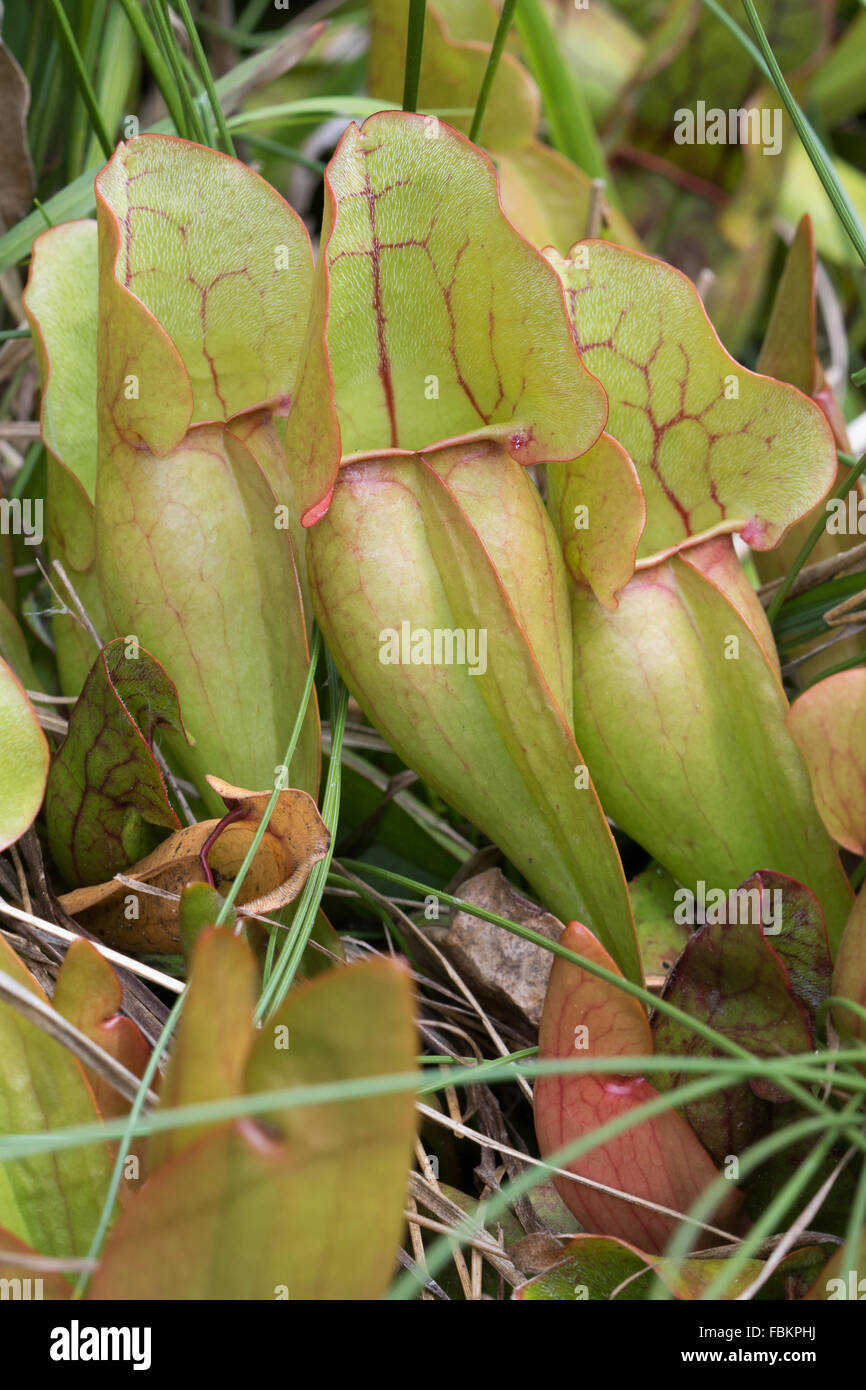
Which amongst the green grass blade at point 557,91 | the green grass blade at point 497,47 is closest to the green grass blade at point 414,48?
the green grass blade at point 497,47

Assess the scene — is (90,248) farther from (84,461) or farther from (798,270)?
(798,270)

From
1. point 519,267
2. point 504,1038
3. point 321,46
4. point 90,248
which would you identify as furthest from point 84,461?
point 321,46

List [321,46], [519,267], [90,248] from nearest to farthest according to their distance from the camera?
[519,267], [90,248], [321,46]

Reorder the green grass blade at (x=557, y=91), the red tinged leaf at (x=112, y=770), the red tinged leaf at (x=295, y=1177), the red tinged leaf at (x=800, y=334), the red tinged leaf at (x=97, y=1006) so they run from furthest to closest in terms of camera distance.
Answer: the green grass blade at (x=557, y=91) → the red tinged leaf at (x=800, y=334) → the red tinged leaf at (x=112, y=770) → the red tinged leaf at (x=97, y=1006) → the red tinged leaf at (x=295, y=1177)

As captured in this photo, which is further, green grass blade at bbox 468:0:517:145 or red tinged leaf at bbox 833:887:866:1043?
green grass blade at bbox 468:0:517:145

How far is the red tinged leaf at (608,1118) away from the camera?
57cm

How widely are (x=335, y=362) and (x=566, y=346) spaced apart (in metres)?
0.15

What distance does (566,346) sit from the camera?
2.12 feet

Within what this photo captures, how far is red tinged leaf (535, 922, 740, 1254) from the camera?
573 millimetres

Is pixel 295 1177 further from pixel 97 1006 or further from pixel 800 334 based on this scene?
pixel 800 334

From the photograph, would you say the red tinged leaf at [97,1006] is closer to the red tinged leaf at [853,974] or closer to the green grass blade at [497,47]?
the red tinged leaf at [853,974]

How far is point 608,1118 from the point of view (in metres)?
0.58

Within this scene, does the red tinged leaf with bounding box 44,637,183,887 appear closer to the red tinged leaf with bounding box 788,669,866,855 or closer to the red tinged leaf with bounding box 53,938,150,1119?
the red tinged leaf with bounding box 53,938,150,1119

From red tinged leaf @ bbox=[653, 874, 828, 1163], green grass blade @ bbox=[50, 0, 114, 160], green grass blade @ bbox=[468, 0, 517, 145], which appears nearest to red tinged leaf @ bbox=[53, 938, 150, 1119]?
red tinged leaf @ bbox=[653, 874, 828, 1163]
